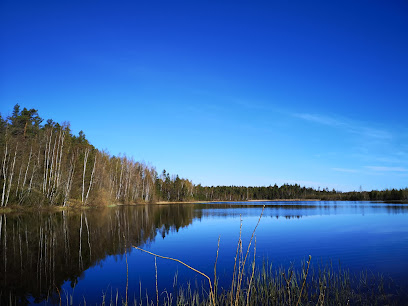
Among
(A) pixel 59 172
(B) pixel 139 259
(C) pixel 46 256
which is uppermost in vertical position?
(A) pixel 59 172

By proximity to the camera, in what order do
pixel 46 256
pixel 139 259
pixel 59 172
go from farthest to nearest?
pixel 59 172, pixel 139 259, pixel 46 256

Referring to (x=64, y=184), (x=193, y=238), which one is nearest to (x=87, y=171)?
(x=64, y=184)

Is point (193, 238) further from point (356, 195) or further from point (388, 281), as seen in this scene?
point (356, 195)

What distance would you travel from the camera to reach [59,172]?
3866 cm

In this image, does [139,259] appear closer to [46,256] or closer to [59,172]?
[46,256]

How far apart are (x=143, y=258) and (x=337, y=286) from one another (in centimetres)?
768

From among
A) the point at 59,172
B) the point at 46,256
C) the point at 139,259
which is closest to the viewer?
the point at 46,256

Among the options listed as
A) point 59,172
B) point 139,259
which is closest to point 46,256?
point 139,259

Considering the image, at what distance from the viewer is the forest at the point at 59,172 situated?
32062 mm

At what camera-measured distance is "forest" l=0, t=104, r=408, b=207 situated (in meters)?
32.1

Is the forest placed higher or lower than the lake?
higher

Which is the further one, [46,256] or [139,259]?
[139,259]

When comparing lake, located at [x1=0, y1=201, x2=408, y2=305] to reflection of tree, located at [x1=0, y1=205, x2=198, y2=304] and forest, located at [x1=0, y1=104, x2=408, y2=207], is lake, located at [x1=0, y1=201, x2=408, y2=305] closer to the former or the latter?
reflection of tree, located at [x1=0, y1=205, x2=198, y2=304]

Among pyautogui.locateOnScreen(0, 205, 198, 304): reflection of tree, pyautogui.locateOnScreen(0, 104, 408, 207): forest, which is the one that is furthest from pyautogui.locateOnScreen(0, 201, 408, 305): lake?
pyautogui.locateOnScreen(0, 104, 408, 207): forest
